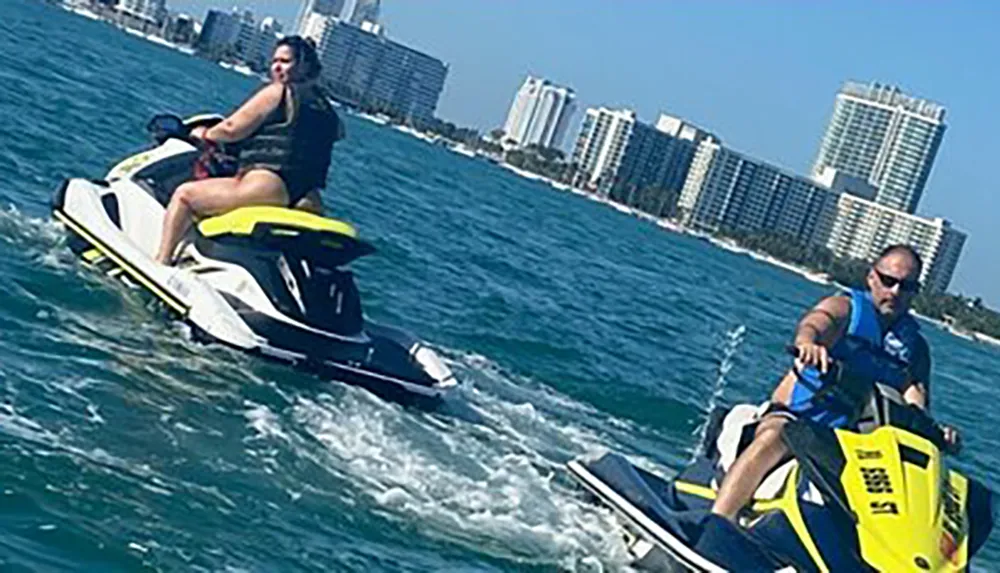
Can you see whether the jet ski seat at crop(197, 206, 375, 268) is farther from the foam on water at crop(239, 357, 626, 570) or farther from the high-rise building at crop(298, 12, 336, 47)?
the high-rise building at crop(298, 12, 336, 47)

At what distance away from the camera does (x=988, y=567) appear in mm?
10141

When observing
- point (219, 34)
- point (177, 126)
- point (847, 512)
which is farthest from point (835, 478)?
point (219, 34)

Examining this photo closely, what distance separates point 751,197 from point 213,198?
141682 mm

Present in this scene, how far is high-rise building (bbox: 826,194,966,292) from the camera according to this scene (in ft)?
474

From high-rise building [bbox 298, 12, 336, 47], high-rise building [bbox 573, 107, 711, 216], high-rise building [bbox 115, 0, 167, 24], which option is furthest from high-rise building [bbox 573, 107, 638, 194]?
high-rise building [bbox 115, 0, 167, 24]

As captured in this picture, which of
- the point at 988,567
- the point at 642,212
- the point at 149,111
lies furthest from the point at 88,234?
Result: the point at 642,212

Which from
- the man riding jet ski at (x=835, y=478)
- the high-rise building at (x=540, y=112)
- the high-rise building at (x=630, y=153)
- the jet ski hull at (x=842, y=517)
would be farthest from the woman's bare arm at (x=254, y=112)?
the high-rise building at (x=540, y=112)

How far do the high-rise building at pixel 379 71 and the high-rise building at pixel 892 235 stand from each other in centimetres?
3706

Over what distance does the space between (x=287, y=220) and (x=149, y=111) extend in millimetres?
22324

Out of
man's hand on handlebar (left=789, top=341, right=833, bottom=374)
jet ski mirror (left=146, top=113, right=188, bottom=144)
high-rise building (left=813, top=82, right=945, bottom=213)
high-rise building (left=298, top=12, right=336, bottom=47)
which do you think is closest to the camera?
man's hand on handlebar (left=789, top=341, right=833, bottom=374)

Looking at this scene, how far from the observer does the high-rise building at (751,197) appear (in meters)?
145

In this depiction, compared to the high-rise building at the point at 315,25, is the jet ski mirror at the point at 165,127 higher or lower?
lower

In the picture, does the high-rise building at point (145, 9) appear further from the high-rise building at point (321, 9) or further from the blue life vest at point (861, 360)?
the blue life vest at point (861, 360)

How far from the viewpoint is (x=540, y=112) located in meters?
168
